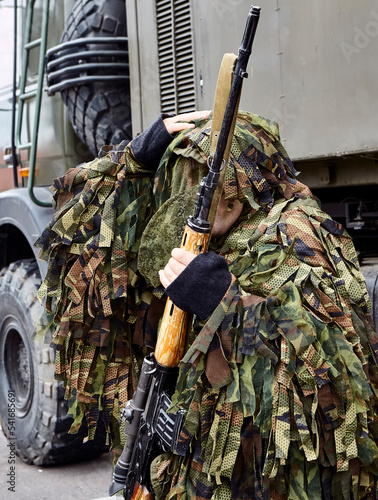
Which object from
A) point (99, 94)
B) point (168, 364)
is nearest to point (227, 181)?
point (168, 364)

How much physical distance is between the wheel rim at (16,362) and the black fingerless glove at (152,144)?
209 centimetres

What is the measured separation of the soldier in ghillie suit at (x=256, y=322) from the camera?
1.61m

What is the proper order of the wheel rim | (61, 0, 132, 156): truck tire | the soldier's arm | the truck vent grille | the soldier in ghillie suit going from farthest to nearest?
the wheel rim → (61, 0, 132, 156): truck tire → the truck vent grille → the soldier's arm → the soldier in ghillie suit

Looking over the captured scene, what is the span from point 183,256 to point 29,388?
236 centimetres

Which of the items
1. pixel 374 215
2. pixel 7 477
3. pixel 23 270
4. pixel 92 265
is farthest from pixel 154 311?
pixel 7 477

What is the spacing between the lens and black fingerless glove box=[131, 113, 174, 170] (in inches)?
77.6

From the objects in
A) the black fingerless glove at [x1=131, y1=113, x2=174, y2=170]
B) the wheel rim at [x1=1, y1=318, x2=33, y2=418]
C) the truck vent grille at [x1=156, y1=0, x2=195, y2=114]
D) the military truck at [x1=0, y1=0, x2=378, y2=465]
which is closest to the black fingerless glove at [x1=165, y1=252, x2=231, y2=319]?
the black fingerless glove at [x1=131, y1=113, x2=174, y2=170]

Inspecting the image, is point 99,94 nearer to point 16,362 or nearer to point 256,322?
point 16,362

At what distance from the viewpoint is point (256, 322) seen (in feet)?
5.25

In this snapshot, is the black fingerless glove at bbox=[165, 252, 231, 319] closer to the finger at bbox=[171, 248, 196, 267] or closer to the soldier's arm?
the finger at bbox=[171, 248, 196, 267]

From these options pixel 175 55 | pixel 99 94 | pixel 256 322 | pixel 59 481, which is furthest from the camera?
pixel 59 481

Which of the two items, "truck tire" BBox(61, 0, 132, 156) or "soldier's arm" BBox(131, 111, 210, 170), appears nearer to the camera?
"soldier's arm" BBox(131, 111, 210, 170)

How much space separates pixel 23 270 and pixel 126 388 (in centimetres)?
181

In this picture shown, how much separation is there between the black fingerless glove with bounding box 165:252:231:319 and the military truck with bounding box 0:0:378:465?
39.7 inches
